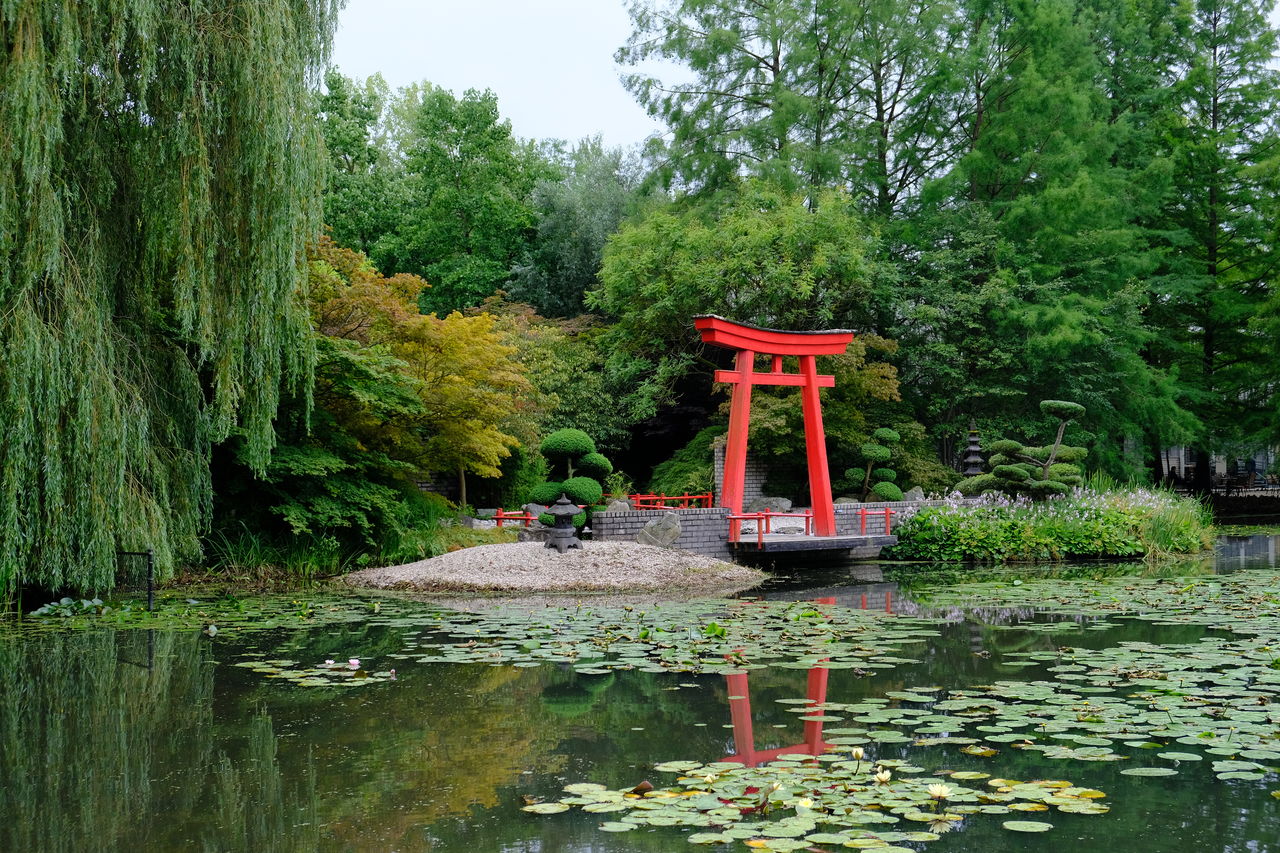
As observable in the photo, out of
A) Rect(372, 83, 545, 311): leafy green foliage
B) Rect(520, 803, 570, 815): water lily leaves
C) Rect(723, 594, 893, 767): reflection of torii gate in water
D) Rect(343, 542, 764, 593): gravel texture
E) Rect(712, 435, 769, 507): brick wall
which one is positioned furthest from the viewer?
Rect(372, 83, 545, 311): leafy green foliage

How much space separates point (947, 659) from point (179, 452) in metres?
6.93

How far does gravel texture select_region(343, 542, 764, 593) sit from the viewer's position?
37.2 feet

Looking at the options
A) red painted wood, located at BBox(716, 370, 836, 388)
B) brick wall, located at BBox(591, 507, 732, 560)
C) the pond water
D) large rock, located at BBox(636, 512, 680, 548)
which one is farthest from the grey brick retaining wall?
the pond water

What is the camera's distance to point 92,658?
7.01 m

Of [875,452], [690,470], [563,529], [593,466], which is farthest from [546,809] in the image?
[690,470]

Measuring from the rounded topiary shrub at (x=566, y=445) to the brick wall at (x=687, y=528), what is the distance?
2.97 ft

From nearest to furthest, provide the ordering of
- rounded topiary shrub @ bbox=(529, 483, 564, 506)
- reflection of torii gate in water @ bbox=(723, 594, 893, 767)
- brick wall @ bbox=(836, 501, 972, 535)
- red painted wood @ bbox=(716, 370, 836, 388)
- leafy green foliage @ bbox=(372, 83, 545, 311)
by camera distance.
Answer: reflection of torii gate in water @ bbox=(723, 594, 893, 767) → rounded topiary shrub @ bbox=(529, 483, 564, 506) → red painted wood @ bbox=(716, 370, 836, 388) → brick wall @ bbox=(836, 501, 972, 535) → leafy green foliage @ bbox=(372, 83, 545, 311)

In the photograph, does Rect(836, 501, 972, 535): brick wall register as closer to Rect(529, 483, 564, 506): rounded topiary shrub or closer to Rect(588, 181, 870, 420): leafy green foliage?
Rect(588, 181, 870, 420): leafy green foliage

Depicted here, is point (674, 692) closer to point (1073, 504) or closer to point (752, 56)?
point (1073, 504)

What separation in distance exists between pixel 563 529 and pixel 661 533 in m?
1.58

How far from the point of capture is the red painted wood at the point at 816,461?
49.7 ft

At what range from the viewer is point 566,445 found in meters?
13.3

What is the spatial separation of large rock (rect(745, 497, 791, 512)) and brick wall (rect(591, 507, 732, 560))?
586cm

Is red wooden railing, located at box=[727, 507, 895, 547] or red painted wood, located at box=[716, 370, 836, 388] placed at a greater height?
red painted wood, located at box=[716, 370, 836, 388]
